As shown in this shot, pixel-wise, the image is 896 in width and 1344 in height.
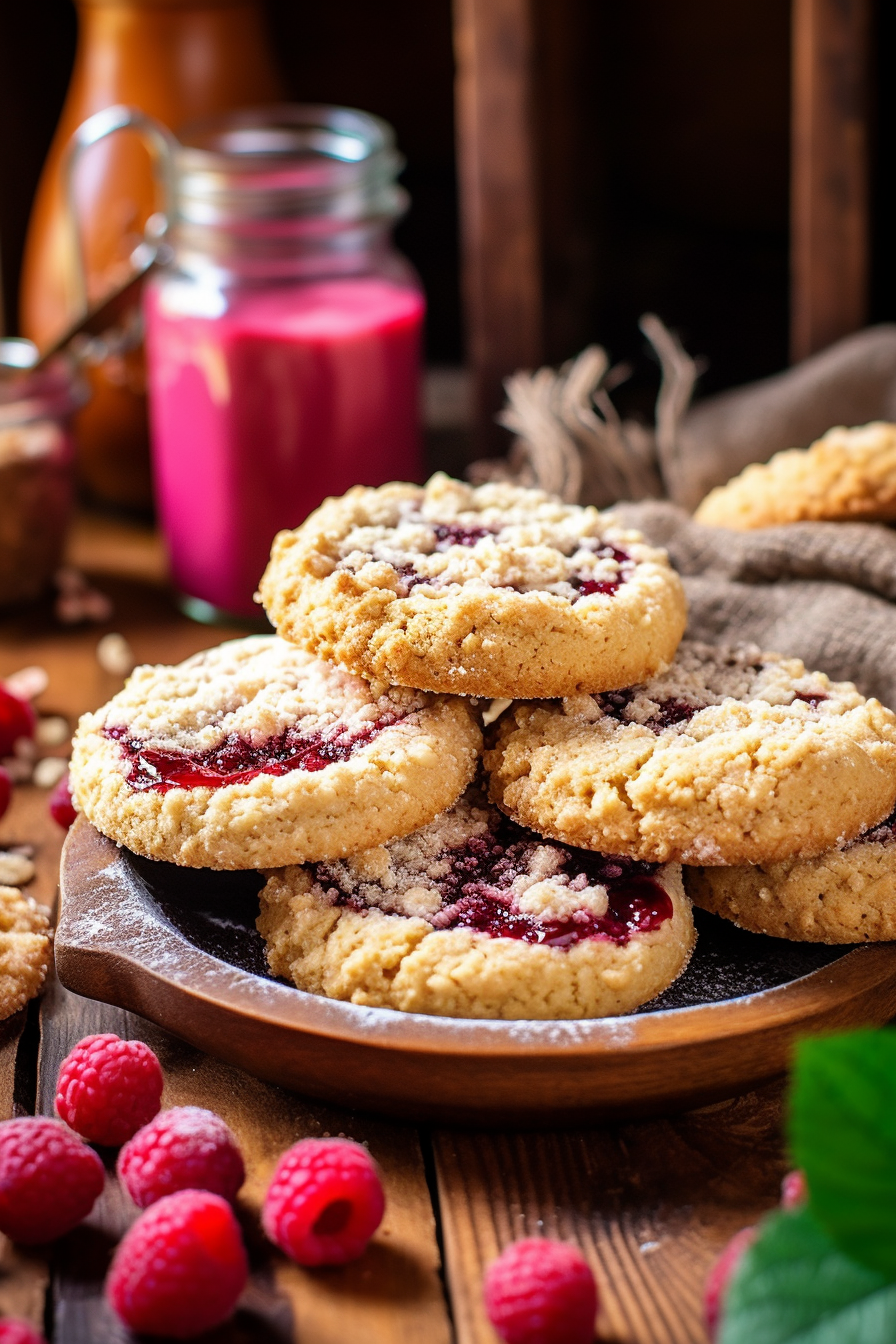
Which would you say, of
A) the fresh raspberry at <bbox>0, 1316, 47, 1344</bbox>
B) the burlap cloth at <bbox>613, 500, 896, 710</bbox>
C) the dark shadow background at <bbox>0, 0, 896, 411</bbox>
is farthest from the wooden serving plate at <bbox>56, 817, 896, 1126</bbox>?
the dark shadow background at <bbox>0, 0, 896, 411</bbox>

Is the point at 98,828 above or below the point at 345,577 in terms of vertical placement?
below

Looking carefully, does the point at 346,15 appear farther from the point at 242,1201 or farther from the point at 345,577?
the point at 242,1201

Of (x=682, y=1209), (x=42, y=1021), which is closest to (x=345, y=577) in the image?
(x=42, y=1021)

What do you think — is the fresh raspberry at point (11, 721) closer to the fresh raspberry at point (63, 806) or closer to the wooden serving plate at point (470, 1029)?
the fresh raspberry at point (63, 806)

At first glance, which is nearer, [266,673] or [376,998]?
[376,998]

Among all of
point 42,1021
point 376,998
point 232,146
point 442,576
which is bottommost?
point 42,1021

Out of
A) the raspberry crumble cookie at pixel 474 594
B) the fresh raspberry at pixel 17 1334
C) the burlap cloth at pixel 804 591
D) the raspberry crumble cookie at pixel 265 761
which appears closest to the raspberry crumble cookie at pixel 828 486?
the burlap cloth at pixel 804 591

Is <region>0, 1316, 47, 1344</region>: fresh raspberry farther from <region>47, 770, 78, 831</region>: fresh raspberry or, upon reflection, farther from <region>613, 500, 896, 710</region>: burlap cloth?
<region>613, 500, 896, 710</region>: burlap cloth

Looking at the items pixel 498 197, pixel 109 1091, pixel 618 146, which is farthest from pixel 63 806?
pixel 618 146
